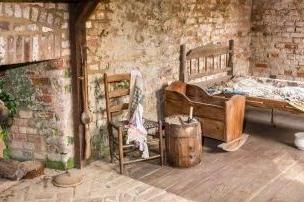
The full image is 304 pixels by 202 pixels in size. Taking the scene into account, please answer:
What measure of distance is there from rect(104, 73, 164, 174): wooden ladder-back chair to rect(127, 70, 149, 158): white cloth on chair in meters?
0.09

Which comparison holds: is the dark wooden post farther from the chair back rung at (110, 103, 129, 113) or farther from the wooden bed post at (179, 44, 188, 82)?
the wooden bed post at (179, 44, 188, 82)

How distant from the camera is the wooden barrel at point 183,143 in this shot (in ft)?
14.3

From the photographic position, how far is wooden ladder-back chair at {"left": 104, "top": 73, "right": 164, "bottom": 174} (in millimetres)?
4436

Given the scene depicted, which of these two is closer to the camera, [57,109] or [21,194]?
[21,194]

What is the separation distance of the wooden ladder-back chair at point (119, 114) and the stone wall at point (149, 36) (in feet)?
0.38

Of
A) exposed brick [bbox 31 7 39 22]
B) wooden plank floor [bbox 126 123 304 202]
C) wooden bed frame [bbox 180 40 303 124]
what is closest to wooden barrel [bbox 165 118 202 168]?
wooden plank floor [bbox 126 123 304 202]

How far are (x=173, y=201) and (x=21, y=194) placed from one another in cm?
145

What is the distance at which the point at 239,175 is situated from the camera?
14.1ft

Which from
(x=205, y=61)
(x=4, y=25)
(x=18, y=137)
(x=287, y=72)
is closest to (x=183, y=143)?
(x=18, y=137)

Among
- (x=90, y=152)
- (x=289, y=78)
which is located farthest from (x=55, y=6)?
(x=289, y=78)

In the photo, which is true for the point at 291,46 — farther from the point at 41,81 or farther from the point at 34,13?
the point at 34,13

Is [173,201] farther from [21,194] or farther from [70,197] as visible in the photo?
[21,194]

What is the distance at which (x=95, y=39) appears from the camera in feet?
14.5

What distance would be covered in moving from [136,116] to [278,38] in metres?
4.06
